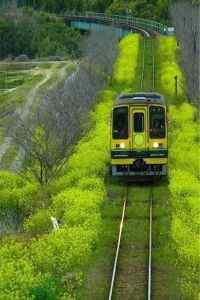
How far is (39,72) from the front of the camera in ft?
311

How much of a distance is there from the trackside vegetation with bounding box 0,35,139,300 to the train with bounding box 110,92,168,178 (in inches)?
54.2

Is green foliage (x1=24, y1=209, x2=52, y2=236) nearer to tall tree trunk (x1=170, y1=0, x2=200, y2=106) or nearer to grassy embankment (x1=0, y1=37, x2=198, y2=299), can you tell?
grassy embankment (x1=0, y1=37, x2=198, y2=299)

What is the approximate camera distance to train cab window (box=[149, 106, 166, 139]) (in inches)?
1266

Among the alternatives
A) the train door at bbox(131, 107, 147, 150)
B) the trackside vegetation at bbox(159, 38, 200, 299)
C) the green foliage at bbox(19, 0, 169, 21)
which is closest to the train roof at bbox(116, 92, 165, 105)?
the train door at bbox(131, 107, 147, 150)

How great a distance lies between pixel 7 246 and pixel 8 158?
2289 centimetres

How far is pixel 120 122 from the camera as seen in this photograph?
32.4 m

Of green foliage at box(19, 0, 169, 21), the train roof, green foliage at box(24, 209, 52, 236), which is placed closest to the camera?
green foliage at box(24, 209, 52, 236)

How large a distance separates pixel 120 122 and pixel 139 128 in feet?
2.56

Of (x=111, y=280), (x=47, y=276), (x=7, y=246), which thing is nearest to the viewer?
(x=47, y=276)

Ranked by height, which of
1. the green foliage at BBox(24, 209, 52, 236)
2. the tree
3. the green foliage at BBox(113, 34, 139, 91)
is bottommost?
the green foliage at BBox(113, 34, 139, 91)

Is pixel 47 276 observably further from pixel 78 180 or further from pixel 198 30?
pixel 198 30

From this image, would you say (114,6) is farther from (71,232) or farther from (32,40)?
(71,232)

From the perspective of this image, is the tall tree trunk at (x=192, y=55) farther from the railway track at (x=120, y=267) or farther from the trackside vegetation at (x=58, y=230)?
the railway track at (x=120, y=267)

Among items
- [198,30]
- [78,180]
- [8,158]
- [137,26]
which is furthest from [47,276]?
[137,26]
